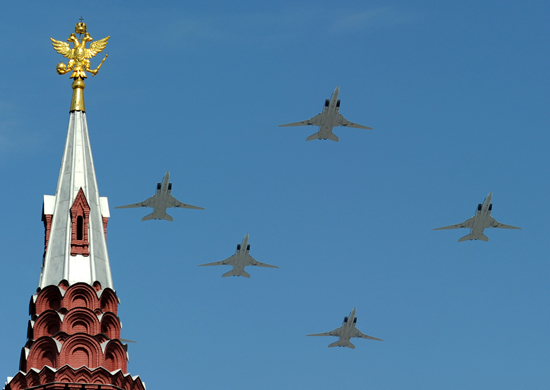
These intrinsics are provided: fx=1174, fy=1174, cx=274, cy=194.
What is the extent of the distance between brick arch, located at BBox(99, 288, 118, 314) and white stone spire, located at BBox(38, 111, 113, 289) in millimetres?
630

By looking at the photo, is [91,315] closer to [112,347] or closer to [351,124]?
[112,347]

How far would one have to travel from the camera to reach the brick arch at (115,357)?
68919 millimetres

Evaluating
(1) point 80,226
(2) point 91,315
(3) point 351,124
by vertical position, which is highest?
(3) point 351,124

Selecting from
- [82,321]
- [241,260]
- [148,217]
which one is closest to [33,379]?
[82,321]

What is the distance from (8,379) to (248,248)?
60652 mm

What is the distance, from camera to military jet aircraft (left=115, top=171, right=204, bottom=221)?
11969cm

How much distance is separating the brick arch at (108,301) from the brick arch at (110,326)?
48 cm

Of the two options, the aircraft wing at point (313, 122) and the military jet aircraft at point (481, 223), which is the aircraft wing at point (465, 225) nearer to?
the military jet aircraft at point (481, 223)

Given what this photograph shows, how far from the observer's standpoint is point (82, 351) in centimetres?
6819

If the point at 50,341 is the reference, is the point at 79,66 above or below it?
above

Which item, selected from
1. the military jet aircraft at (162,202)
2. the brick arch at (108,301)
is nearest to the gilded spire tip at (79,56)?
the brick arch at (108,301)

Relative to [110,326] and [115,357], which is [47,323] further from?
[115,357]

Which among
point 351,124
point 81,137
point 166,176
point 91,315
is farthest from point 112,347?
point 351,124

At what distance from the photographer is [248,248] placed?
127312mm
